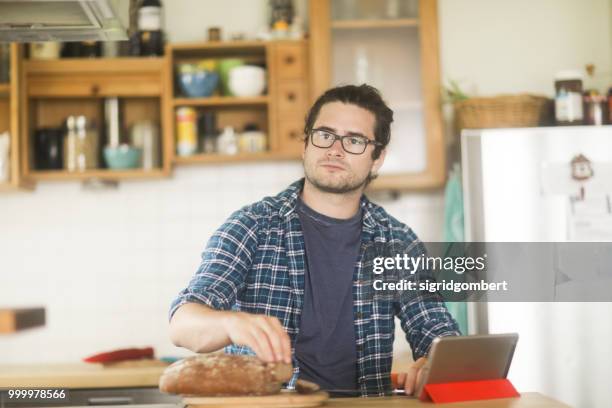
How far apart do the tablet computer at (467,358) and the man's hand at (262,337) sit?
0.82 ft

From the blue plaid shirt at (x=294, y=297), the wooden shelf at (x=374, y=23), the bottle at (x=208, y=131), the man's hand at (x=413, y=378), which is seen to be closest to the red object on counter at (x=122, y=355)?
the bottle at (x=208, y=131)

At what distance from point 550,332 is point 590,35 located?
1.32 meters

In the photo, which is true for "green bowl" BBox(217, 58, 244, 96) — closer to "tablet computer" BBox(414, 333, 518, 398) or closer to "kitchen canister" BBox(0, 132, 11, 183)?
"kitchen canister" BBox(0, 132, 11, 183)

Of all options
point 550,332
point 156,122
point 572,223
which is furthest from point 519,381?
point 156,122

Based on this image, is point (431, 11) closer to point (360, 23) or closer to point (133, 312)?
point (360, 23)

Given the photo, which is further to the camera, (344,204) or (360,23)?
(360,23)

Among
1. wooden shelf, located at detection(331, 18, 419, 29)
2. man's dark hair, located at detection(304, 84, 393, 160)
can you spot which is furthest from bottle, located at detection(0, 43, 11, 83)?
man's dark hair, located at detection(304, 84, 393, 160)

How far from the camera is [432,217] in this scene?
3.14 meters

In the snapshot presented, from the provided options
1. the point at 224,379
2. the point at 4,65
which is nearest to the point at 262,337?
the point at 224,379

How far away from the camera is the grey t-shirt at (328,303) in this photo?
66.7 inches

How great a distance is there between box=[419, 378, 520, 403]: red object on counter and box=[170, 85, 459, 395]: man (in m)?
0.16

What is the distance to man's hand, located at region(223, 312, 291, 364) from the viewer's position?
1.25 metres

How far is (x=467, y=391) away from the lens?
53.4 inches

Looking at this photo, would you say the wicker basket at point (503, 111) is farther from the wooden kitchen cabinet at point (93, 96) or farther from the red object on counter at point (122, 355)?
the red object on counter at point (122, 355)
